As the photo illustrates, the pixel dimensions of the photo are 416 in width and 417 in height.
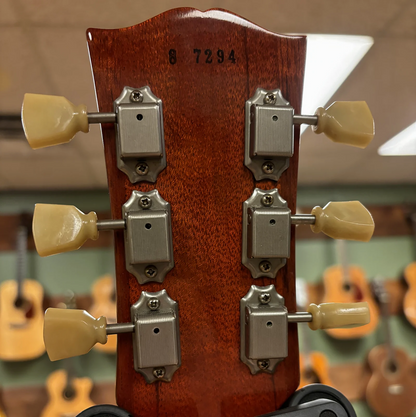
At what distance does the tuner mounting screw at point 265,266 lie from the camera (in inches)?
16.9

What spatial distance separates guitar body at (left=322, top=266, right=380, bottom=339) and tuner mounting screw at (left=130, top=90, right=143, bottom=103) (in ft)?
7.48

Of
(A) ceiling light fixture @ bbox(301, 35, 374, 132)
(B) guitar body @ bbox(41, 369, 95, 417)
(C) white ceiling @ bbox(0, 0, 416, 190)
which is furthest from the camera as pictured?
(B) guitar body @ bbox(41, 369, 95, 417)

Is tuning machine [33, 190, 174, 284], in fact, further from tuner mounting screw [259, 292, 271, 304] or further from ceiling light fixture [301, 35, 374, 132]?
ceiling light fixture [301, 35, 374, 132]

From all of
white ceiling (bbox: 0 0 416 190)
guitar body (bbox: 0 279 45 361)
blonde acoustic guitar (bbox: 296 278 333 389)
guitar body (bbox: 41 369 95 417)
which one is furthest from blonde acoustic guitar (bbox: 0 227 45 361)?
blonde acoustic guitar (bbox: 296 278 333 389)

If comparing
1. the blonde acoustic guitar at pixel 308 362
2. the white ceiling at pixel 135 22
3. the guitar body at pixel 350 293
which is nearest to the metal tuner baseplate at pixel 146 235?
the white ceiling at pixel 135 22

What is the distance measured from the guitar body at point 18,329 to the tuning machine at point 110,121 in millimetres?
2199

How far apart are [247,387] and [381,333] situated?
2460 millimetres

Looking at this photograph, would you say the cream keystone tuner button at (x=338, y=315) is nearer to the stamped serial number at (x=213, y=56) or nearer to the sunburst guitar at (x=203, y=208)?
the sunburst guitar at (x=203, y=208)

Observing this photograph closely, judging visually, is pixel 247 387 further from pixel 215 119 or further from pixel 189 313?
pixel 215 119

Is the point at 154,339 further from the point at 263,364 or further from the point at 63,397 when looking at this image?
the point at 63,397

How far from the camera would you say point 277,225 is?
41 cm

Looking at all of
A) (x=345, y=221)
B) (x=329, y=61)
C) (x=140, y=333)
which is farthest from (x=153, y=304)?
(x=329, y=61)

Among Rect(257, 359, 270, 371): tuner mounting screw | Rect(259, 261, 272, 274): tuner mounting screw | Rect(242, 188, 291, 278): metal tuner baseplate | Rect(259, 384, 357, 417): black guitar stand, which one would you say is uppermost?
Rect(242, 188, 291, 278): metal tuner baseplate

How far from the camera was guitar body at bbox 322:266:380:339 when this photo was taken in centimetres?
241
